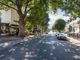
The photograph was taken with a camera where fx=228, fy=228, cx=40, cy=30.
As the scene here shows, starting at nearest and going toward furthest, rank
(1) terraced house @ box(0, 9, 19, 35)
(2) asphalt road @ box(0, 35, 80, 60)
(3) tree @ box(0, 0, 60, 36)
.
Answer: (2) asphalt road @ box(0, 35, 80, 60) → (3) tree @ box(0, 0, 60, 36) → (1) terraced house @ box(0, 9, 19, 35)

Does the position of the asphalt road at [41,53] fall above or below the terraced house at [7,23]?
below

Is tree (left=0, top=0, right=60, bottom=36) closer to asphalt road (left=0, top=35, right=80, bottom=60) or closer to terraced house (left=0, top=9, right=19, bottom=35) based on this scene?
terraced house (left=0, top=9, right=19, bottom=35)

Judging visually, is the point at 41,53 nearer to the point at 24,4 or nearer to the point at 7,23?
the point at 24,4

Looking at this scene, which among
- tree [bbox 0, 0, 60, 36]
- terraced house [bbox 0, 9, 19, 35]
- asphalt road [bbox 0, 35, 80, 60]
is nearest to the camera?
asphalt road [bbox 0, 35, 80, 60]

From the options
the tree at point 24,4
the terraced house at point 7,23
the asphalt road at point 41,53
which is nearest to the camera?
the asphalt road at point 41,53

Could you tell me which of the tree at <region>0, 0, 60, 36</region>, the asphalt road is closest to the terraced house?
the tree at <region>0, 0, 60, 36</region>

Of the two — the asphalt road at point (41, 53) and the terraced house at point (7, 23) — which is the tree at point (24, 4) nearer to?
the terraced house at point (7, 23)

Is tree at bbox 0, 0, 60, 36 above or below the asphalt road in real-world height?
above

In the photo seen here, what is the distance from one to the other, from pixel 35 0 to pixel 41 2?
3472mm

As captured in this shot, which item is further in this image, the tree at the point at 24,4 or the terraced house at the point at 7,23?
the terraced house at the point at 7,23

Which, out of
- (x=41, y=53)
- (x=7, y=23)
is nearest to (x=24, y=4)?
(x=7, y=23)

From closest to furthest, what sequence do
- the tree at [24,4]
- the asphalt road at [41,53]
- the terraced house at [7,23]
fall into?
the asphalt road at [41,53] < the tree at [24,4] < the terraced house at [7,23]

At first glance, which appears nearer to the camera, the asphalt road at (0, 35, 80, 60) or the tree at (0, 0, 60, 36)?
the asphalt road at (0, 35, 80, 60)

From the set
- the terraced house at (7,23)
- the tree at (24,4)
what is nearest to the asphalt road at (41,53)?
the tree at (24,4)
